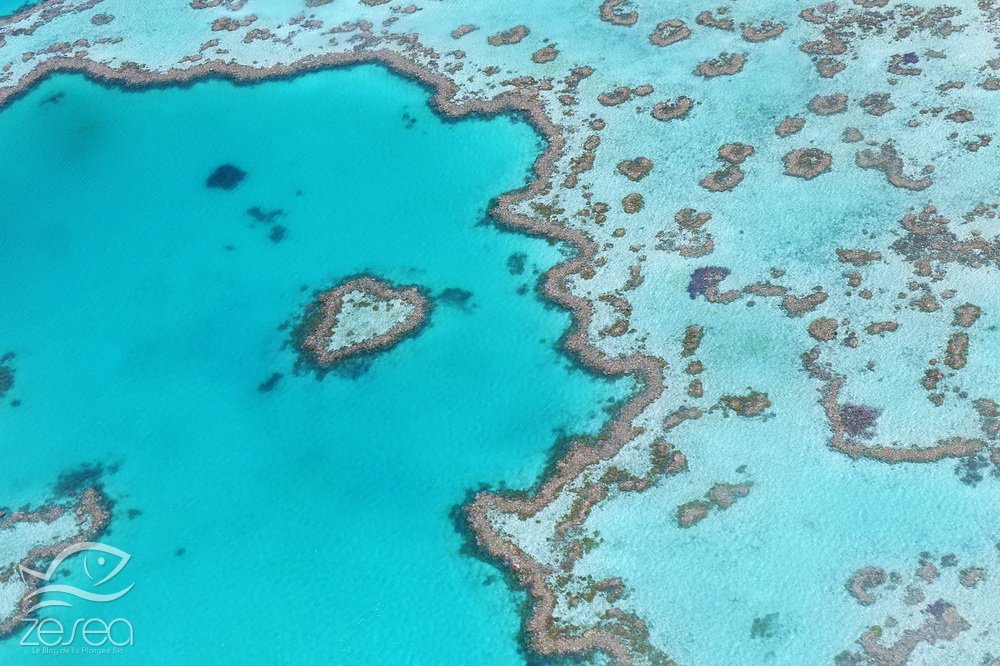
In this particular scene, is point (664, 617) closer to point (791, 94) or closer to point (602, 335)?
point (602, 335)

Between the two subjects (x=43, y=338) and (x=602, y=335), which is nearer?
(x=602, y=335)


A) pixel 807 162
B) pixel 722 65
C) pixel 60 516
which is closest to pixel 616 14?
pixel 722 65

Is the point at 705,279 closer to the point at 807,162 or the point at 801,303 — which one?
the point at 801,303

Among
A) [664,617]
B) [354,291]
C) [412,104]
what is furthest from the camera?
[412,104]

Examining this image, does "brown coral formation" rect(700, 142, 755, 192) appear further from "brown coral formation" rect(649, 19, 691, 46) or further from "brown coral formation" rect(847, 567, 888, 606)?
"brown coral formation" rect(847, 567, 888, 606)

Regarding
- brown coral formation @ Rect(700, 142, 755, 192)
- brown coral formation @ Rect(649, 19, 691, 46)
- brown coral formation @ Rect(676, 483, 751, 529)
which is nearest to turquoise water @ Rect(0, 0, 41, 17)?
brown coral formation @ Rect(649, 19, 691, 46)

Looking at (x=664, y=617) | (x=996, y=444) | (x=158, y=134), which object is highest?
(x=158, y=134)

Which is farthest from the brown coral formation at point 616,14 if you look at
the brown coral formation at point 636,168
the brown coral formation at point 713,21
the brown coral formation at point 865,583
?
the brown coral formation at point 865,583

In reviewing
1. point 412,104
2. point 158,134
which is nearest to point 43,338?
point 158,134
